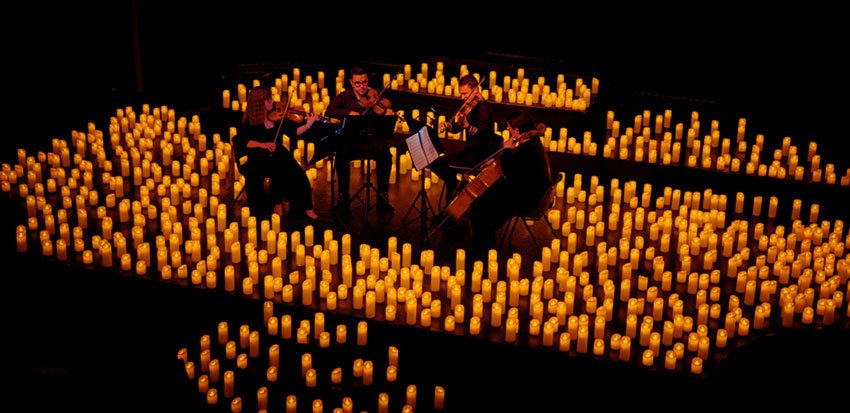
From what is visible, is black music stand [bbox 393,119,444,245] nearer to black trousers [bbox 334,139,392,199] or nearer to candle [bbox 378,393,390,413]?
black trousers [bbox 334,139,392,199]

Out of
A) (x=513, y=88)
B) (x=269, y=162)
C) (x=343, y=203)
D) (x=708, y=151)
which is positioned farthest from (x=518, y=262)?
(x=513, y=88)

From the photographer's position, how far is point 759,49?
39.9 ft

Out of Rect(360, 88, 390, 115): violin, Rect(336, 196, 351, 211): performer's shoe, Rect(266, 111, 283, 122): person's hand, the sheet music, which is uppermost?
Rect(360, 88, 390, 115): violin

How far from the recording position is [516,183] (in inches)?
312

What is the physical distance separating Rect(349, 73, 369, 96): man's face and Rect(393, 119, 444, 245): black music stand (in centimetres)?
53

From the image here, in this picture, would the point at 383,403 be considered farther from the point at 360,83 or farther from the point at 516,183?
the point at 360,83

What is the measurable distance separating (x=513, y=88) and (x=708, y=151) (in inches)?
90.0

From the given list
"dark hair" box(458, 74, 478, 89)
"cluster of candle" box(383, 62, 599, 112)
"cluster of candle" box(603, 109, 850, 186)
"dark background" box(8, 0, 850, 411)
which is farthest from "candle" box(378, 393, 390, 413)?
"dark background" box(8, 0, 850, 411)

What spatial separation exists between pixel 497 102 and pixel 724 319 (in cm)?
418

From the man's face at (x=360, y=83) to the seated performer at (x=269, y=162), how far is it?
55 cm

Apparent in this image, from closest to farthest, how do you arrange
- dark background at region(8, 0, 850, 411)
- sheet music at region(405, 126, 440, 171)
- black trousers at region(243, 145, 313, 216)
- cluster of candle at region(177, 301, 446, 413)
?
cluster of candle at region(177, 301, 446, 413)
sheet music at region(405, 126, 440, 171)
black trousers at region(243, 145, 313, 216)
dark background at region(8, 0, 850, 411)

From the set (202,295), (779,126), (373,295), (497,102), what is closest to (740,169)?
(779,126)

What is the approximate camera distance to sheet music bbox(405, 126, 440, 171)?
7.82 meters

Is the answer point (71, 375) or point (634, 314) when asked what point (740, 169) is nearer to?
point (634, 314)
